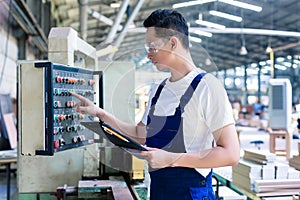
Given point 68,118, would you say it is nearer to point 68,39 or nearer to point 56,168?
point 68,39

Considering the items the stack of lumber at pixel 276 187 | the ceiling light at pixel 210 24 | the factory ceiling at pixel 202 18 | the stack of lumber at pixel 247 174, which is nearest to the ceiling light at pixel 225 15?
the factory ceiling at pixel 202 18

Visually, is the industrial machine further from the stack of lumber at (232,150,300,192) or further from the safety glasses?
the stack of lumber at (232,150,300,192)

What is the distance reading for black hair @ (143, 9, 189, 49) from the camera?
1028 mm

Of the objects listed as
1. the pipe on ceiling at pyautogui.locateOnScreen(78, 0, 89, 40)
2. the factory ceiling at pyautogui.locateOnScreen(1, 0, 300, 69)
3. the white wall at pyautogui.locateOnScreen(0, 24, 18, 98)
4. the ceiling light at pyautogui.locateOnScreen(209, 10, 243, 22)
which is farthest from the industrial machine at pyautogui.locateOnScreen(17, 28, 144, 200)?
the ceiling light at pyautogui.locateOnScreen(209, 10, 243, 22)

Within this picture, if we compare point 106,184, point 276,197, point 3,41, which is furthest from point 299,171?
point 3,41

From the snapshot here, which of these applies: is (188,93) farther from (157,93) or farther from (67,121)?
(67,121)

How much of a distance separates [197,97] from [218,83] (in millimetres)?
68

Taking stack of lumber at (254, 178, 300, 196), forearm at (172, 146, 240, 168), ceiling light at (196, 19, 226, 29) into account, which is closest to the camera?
forearm at (172, 146, 240, 168)

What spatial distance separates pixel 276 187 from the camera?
1886 millimetres

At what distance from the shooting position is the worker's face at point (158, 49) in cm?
103

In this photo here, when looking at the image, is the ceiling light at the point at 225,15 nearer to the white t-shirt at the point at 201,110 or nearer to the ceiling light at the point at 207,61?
the ceiling light at the point at 207,61

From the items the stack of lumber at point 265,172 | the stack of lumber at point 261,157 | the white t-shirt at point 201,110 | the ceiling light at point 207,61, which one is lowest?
the stack of lumber at point 265,172

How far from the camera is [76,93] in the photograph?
146cm

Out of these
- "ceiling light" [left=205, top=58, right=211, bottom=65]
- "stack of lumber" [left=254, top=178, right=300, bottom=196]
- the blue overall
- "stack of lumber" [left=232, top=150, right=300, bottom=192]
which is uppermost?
"ceiling light" [left=205, top=58, right=211, bottom=65]
